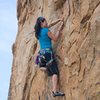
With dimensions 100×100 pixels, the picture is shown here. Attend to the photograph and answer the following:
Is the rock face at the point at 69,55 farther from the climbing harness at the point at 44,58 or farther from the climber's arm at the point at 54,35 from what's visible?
the climbing harness at the point at 44,58

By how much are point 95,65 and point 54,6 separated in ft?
13.7

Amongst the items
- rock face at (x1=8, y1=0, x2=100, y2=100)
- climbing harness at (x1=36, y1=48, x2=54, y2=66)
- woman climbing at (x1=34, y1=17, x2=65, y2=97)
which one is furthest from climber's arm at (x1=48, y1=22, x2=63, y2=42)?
climbing harness at (x1=36, y1=48, x2=54, y2=66)

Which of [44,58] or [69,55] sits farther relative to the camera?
[44,58]

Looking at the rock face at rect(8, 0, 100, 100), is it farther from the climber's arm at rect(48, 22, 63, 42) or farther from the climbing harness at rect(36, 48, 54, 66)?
the climbing harness at rect(36, 48, 54, 66)

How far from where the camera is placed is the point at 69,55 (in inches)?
574

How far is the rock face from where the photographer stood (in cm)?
1339

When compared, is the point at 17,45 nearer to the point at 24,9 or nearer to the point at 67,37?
the point at 24,9

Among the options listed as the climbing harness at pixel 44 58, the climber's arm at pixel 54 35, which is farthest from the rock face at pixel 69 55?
the climbing harness at pixel 44 58

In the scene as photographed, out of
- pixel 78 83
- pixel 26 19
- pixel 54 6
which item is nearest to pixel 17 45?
pixel 26 19

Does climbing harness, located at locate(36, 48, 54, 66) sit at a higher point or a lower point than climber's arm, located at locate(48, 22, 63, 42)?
lower

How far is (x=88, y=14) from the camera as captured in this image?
14.2m

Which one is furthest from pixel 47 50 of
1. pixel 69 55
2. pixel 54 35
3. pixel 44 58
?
pixel 69 55

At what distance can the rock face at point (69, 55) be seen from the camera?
13.4 metres

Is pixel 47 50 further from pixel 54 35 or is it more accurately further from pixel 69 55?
pixel 69 55
